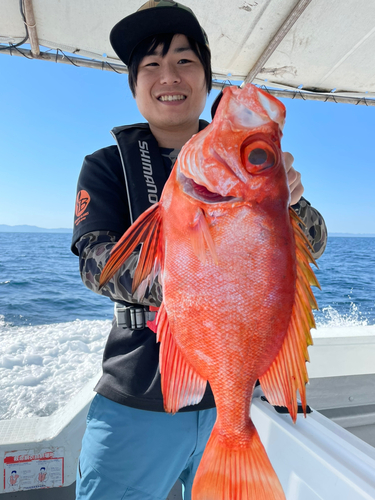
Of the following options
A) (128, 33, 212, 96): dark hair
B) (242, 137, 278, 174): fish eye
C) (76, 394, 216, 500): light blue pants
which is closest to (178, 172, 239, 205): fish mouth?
(242, 137, 278, 174): fish eye

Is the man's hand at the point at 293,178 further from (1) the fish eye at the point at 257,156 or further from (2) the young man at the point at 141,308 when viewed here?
(2) the young man at the point at 141,308

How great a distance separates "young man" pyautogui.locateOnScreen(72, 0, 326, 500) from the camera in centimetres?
148

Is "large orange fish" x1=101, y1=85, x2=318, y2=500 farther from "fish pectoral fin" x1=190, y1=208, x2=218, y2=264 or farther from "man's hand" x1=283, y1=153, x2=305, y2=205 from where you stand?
"man's hand" x1=283, y1=153, x2=305, y2=205

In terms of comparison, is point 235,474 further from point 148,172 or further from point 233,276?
point 148,172

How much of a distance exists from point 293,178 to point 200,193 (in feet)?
1.21

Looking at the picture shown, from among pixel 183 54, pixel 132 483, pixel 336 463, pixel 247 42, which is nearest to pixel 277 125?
pixel 183 54

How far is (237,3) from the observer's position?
325cm

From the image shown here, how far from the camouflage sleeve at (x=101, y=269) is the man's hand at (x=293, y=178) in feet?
1.84

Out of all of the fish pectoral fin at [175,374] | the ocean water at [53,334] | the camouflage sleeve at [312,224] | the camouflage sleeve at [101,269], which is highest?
the camouflage sleeve at [312,224]

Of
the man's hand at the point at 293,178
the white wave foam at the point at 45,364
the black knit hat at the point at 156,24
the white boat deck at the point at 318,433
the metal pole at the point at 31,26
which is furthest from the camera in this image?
the white wave foam at the point at 45,364

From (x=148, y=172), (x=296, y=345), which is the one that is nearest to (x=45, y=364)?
(x=148, y=172)

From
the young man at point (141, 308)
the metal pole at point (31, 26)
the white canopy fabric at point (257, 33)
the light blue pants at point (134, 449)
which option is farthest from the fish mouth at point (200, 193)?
the metal pole at point (31, 26)

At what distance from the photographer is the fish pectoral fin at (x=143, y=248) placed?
2.99ft

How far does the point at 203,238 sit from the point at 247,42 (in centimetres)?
384
